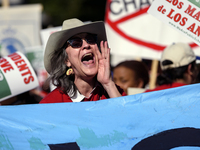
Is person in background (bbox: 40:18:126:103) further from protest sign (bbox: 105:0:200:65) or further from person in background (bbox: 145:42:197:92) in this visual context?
protest sign (bbox: 105:0:200:65)

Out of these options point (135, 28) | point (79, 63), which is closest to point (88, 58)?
point (79, 63)

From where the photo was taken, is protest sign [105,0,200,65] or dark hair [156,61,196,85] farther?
protest sign [105,0,200,65]

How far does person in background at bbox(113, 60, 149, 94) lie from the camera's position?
12.8 ft

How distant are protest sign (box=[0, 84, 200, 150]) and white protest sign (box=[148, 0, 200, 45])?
407mm

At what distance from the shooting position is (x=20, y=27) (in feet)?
20.7

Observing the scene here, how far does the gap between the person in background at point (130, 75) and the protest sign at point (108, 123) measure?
6.88ft

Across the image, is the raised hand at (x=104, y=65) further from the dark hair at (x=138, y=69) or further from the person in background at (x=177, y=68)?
the dark hair at (x=138, y=69)

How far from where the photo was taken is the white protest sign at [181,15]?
1.96 m

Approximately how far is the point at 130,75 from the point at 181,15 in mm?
1991

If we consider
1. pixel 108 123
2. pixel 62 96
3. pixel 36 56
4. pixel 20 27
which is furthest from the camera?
pixel 20 27

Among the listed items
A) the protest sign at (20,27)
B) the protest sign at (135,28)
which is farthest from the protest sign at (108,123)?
the protest sign at (20,27)

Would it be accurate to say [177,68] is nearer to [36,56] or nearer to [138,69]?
[138,69]

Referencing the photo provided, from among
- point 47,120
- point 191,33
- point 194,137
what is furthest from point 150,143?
point 191,33

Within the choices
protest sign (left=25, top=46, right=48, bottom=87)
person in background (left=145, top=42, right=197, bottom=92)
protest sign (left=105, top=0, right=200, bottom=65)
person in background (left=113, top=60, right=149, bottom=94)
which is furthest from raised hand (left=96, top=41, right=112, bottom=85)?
protest sign (left=25, top=46, right=48, bottom=87)
